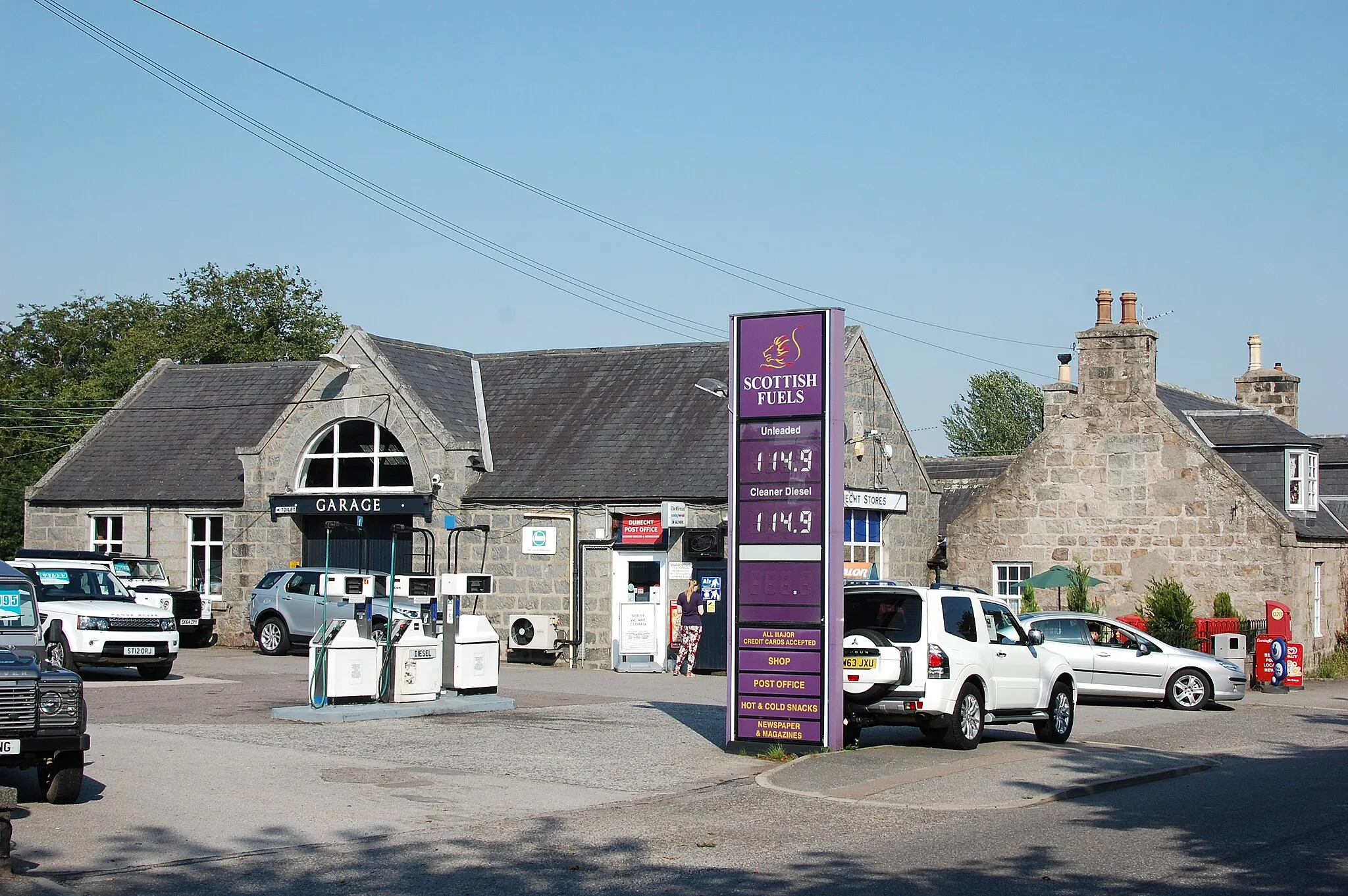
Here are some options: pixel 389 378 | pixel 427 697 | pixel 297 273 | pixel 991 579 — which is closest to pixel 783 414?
pixel 427 697

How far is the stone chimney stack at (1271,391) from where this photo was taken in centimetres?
3594

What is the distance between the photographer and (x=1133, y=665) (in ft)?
78.0

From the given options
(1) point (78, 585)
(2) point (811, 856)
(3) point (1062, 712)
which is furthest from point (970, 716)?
(1) point (78, 585)

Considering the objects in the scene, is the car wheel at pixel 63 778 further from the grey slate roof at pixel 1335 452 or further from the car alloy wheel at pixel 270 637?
the grey slate roof at pixel 1335 452

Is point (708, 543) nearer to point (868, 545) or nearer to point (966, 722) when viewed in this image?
point (868, 545)

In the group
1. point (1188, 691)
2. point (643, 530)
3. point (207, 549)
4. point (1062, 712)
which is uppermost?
point (643, 530)

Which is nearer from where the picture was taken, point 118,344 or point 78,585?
point 78,585

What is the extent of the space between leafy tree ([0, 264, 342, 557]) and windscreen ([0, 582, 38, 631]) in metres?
42.4

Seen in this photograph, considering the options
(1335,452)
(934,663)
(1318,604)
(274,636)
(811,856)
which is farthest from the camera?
(1335,452)

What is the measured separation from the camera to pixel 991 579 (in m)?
33.8

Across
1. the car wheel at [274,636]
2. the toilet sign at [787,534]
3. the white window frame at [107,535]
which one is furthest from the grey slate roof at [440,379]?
the toilet sign at [787,534]

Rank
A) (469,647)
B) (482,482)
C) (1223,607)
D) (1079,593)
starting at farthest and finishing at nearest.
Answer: (1079,593) → (482,482) → (1223,607) → (469,647)

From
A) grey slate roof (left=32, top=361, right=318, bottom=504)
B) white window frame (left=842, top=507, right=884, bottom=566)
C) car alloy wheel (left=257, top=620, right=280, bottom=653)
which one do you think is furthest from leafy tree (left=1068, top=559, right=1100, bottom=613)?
grey slate roof (left=32, top=361, right=318, bottom=504)

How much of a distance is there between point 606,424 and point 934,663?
1638 cm
